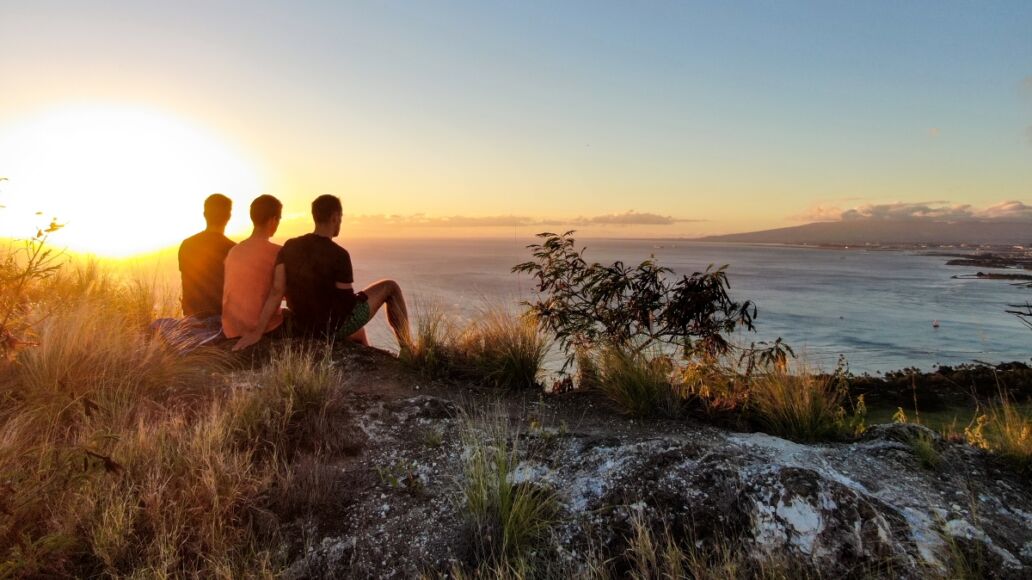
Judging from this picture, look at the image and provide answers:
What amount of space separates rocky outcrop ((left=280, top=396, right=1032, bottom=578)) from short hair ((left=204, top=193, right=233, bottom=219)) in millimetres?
3977

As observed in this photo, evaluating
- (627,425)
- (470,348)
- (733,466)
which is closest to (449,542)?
(733,466)

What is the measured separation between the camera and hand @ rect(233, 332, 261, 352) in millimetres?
6254

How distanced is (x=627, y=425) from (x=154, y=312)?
6865 mm

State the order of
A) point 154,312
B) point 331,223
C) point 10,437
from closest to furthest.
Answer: point 10,437, point 331,223, point 154,312

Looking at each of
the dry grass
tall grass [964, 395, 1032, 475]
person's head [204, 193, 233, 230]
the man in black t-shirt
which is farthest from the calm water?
→ the dry grass

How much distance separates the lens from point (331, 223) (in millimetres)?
6309

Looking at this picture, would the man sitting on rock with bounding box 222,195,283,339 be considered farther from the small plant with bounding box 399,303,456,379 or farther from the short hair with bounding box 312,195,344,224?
the small plant with bounding box 399,303,456,379

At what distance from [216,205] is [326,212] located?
1.62 metres

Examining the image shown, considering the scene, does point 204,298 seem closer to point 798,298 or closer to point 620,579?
point 620,579

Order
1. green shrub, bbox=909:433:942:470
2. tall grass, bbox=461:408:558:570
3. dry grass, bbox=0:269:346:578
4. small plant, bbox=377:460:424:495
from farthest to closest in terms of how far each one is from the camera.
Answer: green shrub, bbox=909:433:942:470
small plant, bbox=377:460:424:495
tall grass, bbox=461:408:558:570
dry grass, bbox=0:269:346:578

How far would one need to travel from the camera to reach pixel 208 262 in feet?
22.6

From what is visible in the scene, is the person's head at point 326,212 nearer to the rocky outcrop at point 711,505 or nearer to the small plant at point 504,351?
the small plant at point 504,351

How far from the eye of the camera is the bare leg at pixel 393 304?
22.5 ft

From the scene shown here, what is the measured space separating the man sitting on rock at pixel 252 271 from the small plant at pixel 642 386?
3.87 meters
